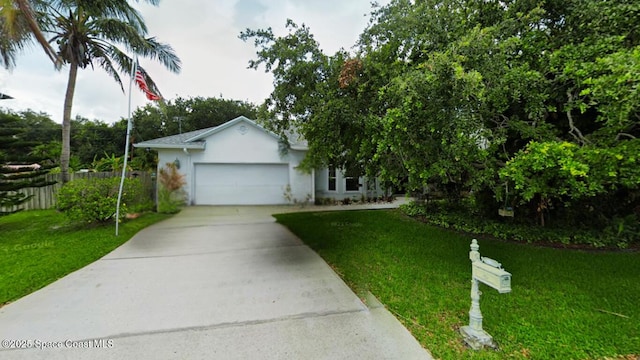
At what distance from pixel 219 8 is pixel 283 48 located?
5.62 meters

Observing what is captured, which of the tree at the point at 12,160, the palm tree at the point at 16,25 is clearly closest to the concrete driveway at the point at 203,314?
the tree at the point at 12,160

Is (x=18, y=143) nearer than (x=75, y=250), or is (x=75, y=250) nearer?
(x=75, y=250)

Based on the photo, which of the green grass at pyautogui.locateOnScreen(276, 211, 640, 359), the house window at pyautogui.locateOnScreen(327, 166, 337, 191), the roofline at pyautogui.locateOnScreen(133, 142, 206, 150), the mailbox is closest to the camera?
the mailbox

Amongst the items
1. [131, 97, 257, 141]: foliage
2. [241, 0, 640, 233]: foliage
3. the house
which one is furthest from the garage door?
[131, 97, 257, 141]: foliage

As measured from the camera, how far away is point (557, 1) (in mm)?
4098

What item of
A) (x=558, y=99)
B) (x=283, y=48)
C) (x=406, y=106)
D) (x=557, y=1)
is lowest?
(x=406, y=106)

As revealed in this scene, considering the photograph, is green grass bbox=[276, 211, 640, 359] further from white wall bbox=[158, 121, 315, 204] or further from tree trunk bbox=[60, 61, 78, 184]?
tree trunk bbox=[60, 61, 78, 184]

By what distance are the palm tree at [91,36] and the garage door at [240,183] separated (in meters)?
4.57

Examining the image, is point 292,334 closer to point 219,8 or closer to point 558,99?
point 558,99

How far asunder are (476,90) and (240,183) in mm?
11020

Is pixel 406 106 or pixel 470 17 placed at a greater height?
pixel 470 17

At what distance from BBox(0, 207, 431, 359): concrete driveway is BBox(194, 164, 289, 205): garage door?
7322 millimetres

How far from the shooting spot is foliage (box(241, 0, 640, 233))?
3.14m

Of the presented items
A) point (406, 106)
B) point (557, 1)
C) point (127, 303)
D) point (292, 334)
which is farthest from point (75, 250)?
point (557, 1)
